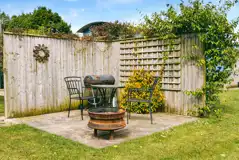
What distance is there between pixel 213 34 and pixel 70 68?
141 inches

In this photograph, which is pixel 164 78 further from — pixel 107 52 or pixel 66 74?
pixel 66 74

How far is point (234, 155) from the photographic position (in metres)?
3.00

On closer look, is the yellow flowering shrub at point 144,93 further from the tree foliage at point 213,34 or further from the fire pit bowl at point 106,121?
the fire pit bowl at point 106,121

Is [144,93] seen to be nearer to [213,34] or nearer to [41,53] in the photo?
[213,34]

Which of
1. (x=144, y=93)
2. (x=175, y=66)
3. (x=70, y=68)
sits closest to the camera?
(x=175, y=66)

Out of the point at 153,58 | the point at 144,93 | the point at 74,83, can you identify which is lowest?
the point at 144,93

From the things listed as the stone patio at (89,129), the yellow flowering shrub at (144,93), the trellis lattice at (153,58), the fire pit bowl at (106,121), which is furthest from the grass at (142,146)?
the trellis lattice at (153,58)

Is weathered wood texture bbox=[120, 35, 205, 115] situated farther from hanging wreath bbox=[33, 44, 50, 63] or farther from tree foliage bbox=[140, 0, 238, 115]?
hanging wreath bbox=[33, 44, 50, 63]

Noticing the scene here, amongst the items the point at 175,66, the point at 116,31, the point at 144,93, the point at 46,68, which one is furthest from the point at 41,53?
the point at 175,66

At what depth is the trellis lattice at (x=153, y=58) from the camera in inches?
221

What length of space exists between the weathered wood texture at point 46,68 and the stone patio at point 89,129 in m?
0.40

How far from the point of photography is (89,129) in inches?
168

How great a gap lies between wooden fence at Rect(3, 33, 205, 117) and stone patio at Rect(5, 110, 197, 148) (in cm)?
38

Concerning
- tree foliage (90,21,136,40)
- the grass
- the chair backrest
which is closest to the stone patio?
the grass
